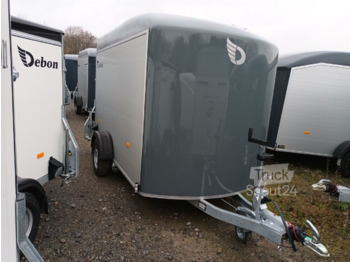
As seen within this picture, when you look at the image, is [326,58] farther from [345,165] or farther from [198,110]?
[198,110]

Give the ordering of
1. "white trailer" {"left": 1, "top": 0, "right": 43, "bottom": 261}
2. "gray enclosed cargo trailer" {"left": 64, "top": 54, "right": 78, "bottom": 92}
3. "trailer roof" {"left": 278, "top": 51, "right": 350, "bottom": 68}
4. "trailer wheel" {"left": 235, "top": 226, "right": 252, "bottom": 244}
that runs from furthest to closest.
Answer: "gray enclosed cargo trailer" {"left": 64, "top": 54, "right": 78, "bottom": 92} < "trailer roof" {"left": 278, "top": 51, "right": 350, "bottom": 68} < "trailer wheel" {"left": 235, "top": 226, "right": 252, "bottom": 244} < "white trailer" {"left": 1, "top": 0, "right": 43, "bottom": 261}

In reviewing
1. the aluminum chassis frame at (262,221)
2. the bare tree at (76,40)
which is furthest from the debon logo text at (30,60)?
the bare tree at (76,40)

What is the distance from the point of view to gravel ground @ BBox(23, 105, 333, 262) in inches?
133

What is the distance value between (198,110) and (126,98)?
1357 millimetres

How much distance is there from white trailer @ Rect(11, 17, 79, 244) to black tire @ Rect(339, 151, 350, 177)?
20.6 ft

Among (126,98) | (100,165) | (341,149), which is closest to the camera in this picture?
(126,98)

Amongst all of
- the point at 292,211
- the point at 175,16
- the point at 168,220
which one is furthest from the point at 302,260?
the point at 175,16

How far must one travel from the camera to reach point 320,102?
22.1 feet

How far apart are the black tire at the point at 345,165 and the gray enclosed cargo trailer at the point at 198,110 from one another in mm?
3893

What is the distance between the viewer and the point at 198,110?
352 cm

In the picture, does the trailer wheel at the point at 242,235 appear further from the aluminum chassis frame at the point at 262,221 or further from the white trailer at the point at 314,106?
the white trailer at the point at 314,106

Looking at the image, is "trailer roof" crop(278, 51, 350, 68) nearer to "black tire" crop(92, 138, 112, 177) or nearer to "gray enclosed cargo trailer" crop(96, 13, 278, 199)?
"gray enclosed cargo trailer" crop(96, 13, 278, 199)

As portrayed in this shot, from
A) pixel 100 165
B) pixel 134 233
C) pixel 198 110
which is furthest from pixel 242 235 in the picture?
pixel 100 165

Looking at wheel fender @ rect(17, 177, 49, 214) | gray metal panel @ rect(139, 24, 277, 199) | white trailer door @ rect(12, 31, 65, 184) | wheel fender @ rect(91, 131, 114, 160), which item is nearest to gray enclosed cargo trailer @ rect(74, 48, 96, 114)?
wheel fender @ rect(91, 131, 114, 160)
